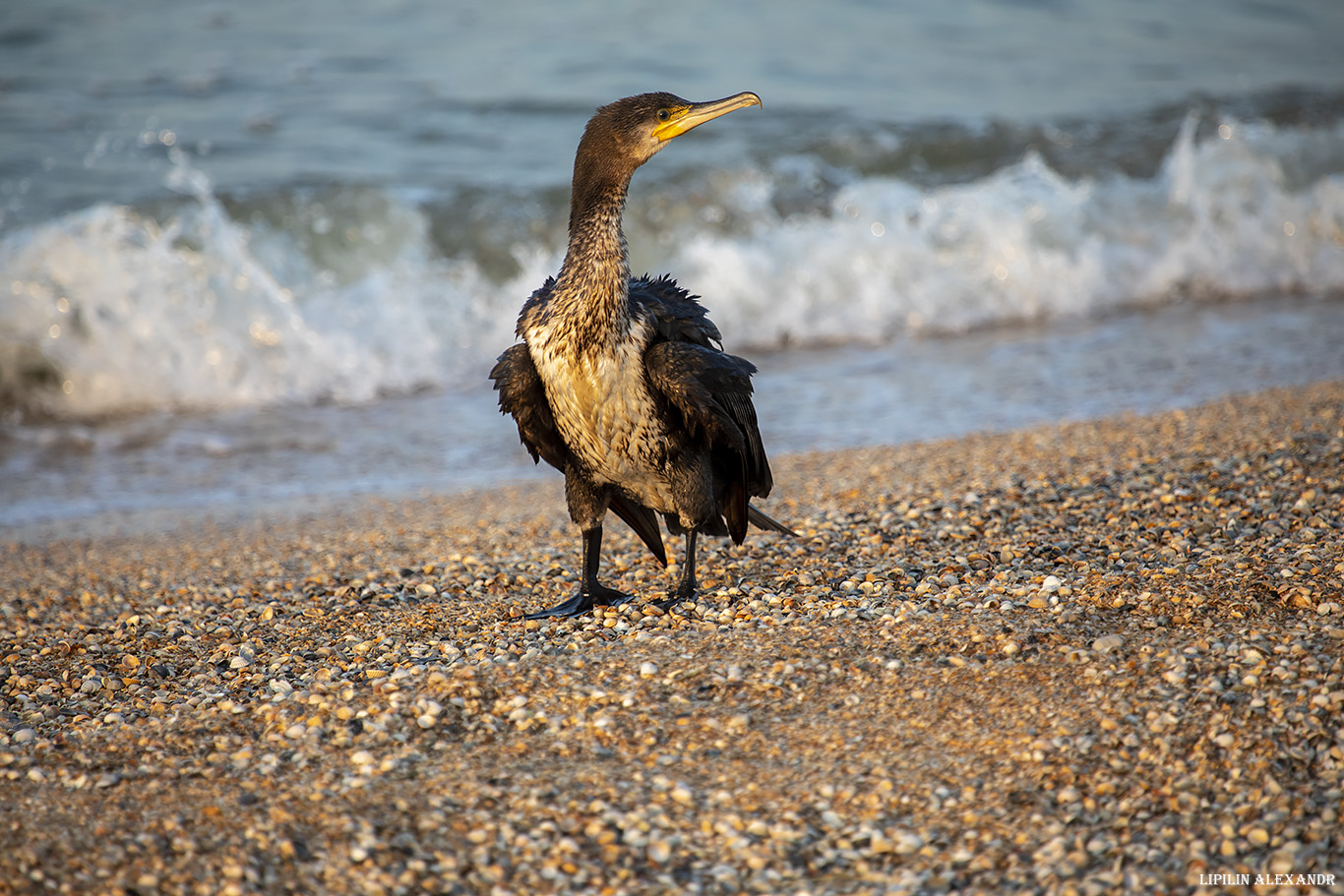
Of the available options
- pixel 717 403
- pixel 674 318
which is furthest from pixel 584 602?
pixel 674 318

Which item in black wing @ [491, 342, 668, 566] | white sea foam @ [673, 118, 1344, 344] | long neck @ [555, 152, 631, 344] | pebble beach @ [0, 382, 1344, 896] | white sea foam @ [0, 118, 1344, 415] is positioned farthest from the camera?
white sea foam @ [673, 118, 1344, 344]

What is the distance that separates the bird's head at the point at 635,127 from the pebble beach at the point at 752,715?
171 centimetres

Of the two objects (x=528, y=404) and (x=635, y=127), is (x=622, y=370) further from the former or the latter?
(x=635, y=127)

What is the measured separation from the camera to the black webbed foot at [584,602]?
4.54m

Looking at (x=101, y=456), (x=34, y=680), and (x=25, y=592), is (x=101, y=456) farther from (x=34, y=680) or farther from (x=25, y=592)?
(x=34, y=680)

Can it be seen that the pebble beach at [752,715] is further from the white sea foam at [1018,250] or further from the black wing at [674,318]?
the white sea foam at [1018,250]

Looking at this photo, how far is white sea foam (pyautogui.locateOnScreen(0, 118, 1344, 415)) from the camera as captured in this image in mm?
9758

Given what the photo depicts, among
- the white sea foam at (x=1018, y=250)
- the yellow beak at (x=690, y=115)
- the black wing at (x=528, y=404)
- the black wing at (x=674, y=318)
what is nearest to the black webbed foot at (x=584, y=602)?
the black wing at (x=528, y=404)

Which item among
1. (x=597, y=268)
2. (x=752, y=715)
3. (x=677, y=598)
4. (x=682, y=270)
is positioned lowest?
(x=752, y=715)

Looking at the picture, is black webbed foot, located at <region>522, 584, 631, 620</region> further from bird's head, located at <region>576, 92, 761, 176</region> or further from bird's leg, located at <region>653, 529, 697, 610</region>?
bird's head, located at <region>576, 92, 761, 176</region>

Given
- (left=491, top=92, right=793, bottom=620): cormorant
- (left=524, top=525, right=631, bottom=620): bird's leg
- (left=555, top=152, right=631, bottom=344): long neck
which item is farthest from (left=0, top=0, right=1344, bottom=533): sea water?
(left=555, top=152, right=631, bottom=344): long neck

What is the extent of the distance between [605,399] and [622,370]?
122 millimetres

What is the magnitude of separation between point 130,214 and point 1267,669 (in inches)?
399

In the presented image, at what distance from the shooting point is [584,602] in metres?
4.64
